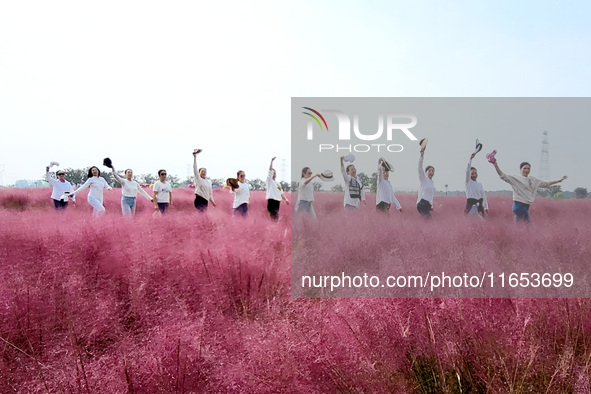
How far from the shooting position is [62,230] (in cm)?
454

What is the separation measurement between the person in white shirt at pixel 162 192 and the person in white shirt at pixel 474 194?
585 cm

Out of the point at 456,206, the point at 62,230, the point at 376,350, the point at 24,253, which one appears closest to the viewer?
the point at 376,350

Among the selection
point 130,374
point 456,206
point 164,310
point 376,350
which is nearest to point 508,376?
point 376,350

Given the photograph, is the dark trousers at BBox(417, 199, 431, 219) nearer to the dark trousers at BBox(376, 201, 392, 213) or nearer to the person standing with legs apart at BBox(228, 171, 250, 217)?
the dark trousers at BBox(376, 201, 392, 213)

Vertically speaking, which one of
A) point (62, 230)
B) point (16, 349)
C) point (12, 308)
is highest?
point (62, 230)

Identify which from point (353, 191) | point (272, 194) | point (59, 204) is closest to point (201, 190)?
point (272, 194)

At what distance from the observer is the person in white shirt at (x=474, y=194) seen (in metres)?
5.71

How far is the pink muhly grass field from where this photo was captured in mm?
2361

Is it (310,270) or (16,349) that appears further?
(310,270)

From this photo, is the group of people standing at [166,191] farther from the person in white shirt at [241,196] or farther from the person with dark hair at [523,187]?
the person with dark hair at [523,187]

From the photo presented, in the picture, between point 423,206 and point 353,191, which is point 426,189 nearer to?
point 423,206

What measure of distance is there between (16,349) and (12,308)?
346 millimetres

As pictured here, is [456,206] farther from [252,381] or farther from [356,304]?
[252,381]

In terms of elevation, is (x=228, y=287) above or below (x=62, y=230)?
below
